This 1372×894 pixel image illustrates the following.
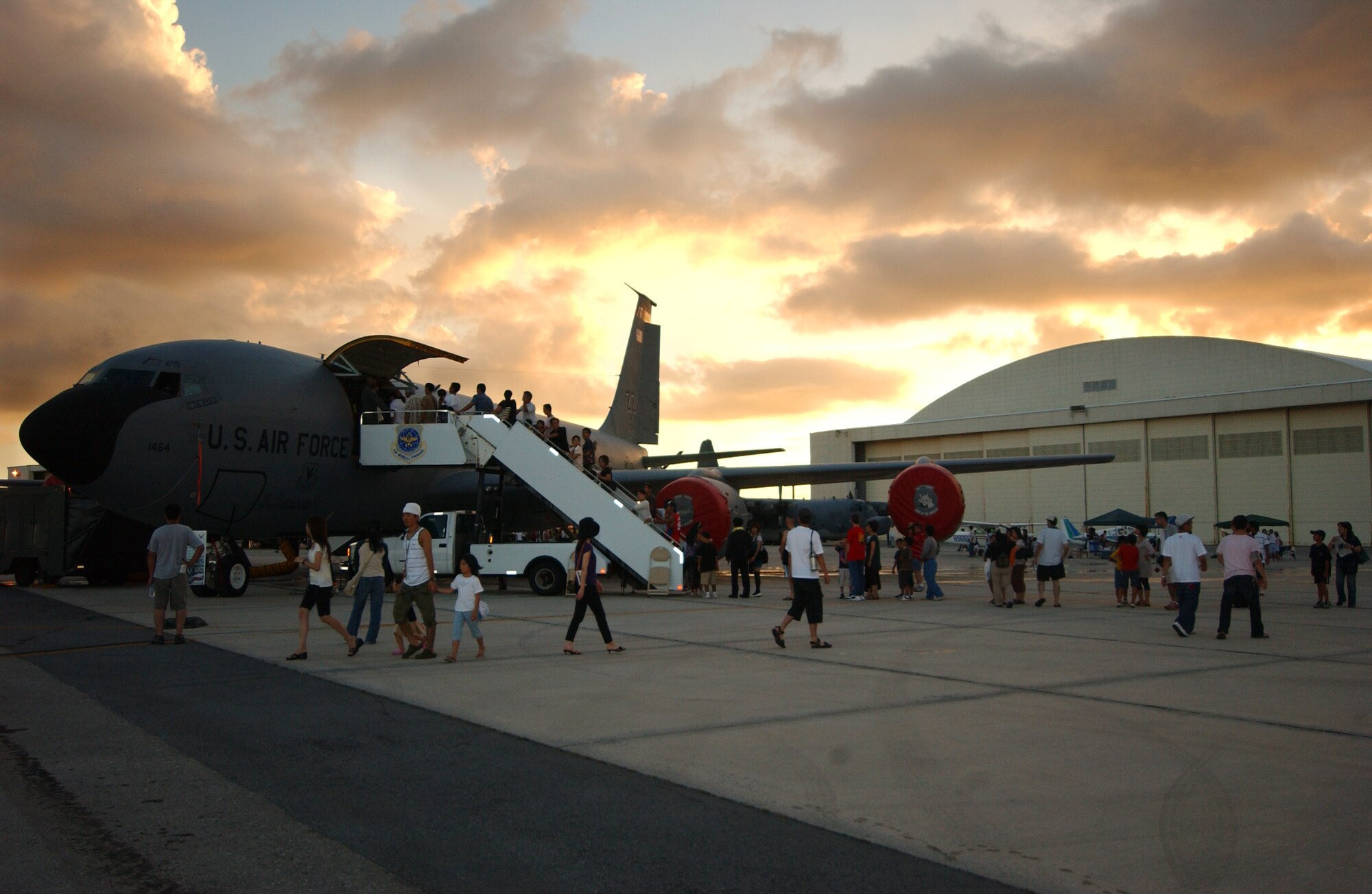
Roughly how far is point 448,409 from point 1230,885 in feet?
60.3

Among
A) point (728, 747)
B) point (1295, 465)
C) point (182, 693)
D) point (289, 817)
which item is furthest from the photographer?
point (1295, 465)

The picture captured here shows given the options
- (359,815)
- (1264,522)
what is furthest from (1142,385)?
(359,815)

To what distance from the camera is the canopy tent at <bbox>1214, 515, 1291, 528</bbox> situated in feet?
145

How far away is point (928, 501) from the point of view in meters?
22.9

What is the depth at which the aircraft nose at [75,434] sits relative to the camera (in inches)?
627

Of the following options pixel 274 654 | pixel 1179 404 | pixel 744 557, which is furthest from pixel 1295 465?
pixel 274 654

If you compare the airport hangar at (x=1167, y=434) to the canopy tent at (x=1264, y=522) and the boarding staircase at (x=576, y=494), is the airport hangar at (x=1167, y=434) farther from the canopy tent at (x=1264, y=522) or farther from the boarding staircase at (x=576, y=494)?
the boarding staircase at (x=576, y=494)

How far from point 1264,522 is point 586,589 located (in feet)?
151

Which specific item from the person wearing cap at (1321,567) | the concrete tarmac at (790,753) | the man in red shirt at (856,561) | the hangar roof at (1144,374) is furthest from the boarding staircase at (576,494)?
the hangar roof at (1144,374)

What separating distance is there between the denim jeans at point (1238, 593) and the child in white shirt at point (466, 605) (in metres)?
8.66

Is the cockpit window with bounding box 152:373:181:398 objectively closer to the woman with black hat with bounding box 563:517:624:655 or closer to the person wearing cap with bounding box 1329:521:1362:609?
the woman with black hat with bounding box 563:517:624:655

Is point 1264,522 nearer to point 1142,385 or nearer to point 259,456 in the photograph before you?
point 1142,385

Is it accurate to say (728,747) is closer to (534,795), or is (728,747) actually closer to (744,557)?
(534,795)

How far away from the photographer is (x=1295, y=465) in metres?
53.2
